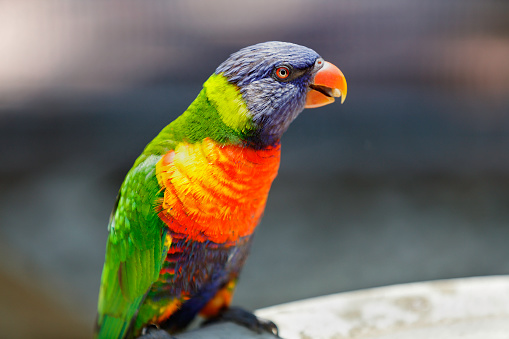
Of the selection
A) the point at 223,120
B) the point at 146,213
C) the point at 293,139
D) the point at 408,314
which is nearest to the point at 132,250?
the point at 146,213

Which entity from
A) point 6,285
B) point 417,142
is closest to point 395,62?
point 417,142

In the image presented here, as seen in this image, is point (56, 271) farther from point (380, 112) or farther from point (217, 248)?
point (380, 112)

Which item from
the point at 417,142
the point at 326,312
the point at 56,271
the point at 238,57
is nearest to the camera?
the point at 238,57

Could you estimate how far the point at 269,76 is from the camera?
0.94 metres

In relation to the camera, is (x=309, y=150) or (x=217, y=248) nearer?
(x=217, y=248)

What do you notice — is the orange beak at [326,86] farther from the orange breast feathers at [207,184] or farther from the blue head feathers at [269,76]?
the orange breast feathers at [207,184]

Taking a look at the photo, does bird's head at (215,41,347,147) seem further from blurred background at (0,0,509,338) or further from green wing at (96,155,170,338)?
blurred background at (0,0,509,338)

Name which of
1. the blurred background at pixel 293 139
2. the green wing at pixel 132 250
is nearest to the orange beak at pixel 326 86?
the green wing at pixel 132 250

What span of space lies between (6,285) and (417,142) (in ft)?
7.30

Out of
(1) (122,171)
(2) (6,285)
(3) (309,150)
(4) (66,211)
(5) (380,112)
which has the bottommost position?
(2) (6,285)

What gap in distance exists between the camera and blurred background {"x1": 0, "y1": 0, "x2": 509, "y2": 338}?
2096 millimetres

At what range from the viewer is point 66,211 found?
228cm

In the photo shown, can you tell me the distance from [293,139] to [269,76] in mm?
1381

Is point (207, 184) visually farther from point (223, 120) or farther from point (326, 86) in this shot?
point (326, 86)
